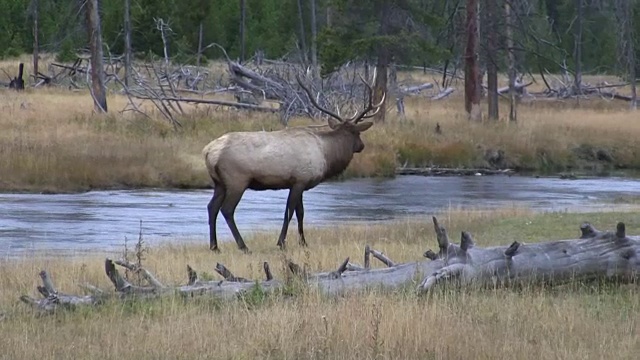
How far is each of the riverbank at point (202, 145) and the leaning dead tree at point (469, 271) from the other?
14.8 m

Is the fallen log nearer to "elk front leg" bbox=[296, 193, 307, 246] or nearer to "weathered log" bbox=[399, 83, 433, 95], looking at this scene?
"elk front leg" bbox=[296, 193, 307, 246]

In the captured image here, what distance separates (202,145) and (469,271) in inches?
715

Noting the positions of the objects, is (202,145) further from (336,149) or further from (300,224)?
(300,224)

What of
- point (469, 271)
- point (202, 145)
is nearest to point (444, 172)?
point (202, 145)

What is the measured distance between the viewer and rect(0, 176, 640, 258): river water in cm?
1725

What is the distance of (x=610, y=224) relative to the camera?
1612cm

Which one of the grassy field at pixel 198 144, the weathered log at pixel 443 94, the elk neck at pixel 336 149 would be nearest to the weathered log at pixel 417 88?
the weathered log at pixel 443 94

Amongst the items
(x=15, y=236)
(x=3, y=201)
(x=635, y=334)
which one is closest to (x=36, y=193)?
(x=3, y=201)

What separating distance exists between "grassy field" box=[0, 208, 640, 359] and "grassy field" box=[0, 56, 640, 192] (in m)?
13.8

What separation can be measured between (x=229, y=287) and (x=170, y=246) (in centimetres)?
562

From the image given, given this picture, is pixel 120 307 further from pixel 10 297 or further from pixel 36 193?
pixel 36 193

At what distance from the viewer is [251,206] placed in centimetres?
2252

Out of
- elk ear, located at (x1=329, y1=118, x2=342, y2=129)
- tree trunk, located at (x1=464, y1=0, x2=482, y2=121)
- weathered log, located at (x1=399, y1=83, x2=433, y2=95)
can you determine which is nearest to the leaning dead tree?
elk ear, located at (x1=329, y1=118, x2=342, y2=129)

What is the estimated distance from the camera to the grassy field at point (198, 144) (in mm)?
24578
